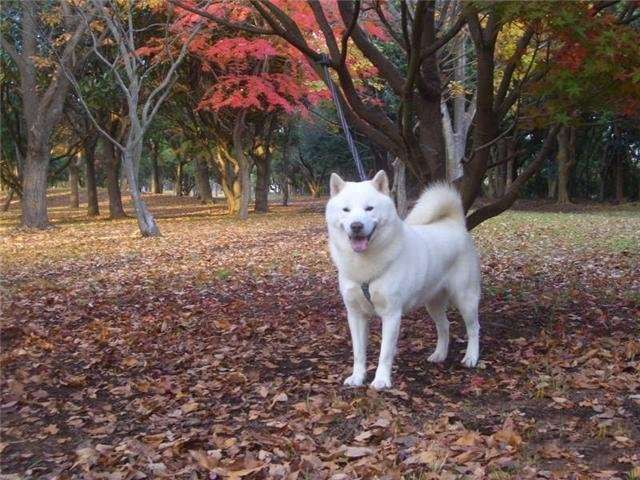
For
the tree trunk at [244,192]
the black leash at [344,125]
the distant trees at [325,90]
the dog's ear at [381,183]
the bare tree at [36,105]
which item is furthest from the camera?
the tree trunk at [244,192]

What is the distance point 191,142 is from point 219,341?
2323 centimetres

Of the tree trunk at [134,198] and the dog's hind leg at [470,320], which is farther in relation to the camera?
the tree trunk at [134,198]

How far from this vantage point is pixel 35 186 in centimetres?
1817

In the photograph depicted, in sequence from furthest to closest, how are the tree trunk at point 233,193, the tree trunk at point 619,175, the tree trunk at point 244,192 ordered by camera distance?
the tree trunk at point 619,175 → the tree trunk at point 233,193 → the tree trunk at point 244,192

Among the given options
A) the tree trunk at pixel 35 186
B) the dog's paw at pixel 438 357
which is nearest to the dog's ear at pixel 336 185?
the dog's paw at pixel 438 357

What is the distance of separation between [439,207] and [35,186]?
15.7 meters

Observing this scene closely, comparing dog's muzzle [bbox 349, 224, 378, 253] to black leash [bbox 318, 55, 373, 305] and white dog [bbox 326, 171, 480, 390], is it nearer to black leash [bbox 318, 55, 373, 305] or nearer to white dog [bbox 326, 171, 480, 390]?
white dog [bbox 326, 171, 480, 390]

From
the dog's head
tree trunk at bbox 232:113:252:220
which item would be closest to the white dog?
the dog's head

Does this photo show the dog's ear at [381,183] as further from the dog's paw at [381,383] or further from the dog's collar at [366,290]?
the dog's paw at [381,383]

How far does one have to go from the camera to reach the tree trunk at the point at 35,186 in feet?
59.0

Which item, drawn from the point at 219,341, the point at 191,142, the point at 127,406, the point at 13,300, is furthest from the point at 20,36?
the point at 127,406

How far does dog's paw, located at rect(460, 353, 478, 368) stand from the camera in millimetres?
4992

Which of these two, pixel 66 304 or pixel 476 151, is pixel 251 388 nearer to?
pixel 476 151

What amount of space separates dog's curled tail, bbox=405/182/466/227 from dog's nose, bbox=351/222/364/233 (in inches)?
50.9
